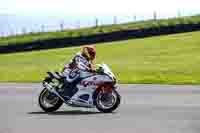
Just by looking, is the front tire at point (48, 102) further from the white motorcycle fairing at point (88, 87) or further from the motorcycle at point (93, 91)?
the white motorcycle fairing at point (88, 87)

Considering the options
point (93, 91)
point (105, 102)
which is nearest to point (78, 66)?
point (93, 91)

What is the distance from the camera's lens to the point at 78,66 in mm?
15367

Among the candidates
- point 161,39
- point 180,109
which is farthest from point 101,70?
point 161,39

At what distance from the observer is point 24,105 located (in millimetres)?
17375

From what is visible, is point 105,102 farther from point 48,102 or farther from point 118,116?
point 48,102

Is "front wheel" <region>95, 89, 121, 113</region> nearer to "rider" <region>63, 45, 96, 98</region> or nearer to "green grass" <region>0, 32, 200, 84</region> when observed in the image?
"rider" <region>63, 45, 96, 98</region>

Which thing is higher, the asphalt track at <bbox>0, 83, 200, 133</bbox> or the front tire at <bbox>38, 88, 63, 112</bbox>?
the front tire at <bbox>38, 88, 63, 112</bbox>

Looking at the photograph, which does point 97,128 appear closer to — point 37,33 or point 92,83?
point 92,83

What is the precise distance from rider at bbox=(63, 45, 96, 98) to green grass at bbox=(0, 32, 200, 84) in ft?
39.0

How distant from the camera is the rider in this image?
1541 centimetres

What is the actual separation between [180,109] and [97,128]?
397 centimetres

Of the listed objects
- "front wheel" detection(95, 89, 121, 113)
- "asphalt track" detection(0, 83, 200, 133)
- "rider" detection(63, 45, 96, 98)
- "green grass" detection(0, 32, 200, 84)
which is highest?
"rider" detection(63, 45, 96, 98)

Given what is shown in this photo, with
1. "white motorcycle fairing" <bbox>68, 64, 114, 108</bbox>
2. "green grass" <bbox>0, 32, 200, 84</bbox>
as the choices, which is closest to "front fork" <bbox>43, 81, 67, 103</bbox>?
"white motorcycle fairing" <bbox>68, 64, 114, 108</bbox>

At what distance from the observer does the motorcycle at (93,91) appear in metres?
→ 15.5
